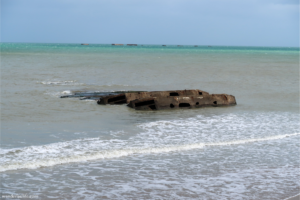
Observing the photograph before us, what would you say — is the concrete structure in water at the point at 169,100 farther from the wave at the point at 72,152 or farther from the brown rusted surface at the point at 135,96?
the wave at the point at 72,152

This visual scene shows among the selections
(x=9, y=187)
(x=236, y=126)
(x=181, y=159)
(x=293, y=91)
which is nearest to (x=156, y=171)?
(x=181, y=159)

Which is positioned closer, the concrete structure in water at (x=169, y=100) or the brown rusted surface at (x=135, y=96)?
the concrete structure in water at (x=169, y=100)

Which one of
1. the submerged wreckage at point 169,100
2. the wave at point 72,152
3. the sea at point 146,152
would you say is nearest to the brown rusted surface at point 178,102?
the submerged wreckage at point 169,100

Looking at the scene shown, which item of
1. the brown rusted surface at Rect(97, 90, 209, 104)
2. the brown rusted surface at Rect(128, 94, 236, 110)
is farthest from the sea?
the brown rusted surface at Rect(97, 90, 209, 104)

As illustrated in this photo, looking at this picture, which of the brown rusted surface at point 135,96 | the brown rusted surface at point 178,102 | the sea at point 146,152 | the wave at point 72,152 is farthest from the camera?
the brown rusted surface at point 135,96

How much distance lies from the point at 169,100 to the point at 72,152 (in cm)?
594

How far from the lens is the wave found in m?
6.33

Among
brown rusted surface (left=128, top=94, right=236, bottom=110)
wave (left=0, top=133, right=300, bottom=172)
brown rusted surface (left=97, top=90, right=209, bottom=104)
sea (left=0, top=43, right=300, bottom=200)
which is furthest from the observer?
Result: brown rusted surface (left=97, top=90, right=209, bottom=104)

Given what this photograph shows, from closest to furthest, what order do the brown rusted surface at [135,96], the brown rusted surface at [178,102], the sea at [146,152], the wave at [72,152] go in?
the sea at [146,152] → the wave at [72,152] → the brown rusted surface at [178,102] → the brown rusted surface at [135,96]

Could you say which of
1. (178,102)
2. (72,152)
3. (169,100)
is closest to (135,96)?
(169,100)

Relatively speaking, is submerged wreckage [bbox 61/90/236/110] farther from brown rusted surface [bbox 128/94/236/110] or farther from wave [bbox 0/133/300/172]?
wave [bbox 0/133/300/172]

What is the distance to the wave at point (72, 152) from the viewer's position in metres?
6.33

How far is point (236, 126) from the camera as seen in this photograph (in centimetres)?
1002

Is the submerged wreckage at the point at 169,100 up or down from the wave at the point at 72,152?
up
